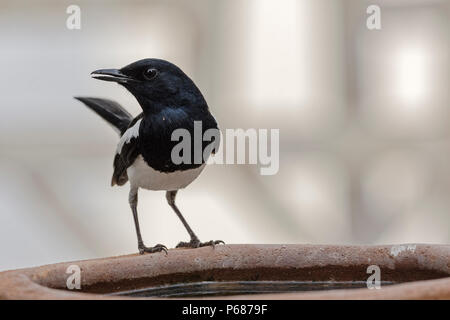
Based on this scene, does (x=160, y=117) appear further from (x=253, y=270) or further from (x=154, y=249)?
(x=253, y=270)

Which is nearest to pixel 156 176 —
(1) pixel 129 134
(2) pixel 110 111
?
(1) pixel 129 134

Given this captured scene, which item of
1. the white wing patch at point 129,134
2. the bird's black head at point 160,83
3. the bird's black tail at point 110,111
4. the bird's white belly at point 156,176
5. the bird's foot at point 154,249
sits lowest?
the bird's foot at point 154,249

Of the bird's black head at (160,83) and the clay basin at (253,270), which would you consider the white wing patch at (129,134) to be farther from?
the clay basin at (253,270)

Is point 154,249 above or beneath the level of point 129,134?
beneath

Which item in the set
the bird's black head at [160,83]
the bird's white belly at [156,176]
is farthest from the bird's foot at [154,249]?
the bird's black head at [160,83]

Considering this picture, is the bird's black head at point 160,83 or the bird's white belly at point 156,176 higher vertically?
the bird's black head at point 160,83
